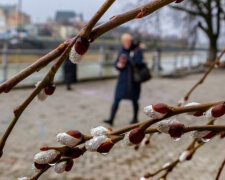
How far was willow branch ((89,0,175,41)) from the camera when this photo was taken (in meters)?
0.44

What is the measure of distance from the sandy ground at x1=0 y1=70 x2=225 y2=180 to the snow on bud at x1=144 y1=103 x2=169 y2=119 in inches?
41.7

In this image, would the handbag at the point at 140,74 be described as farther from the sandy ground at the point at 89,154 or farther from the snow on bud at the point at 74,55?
the snow on bud at the point at 74,55

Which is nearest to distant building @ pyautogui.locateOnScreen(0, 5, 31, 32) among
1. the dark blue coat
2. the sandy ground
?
the sandy ground

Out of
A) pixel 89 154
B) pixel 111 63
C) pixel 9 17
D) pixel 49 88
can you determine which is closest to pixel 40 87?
pixel 49 88

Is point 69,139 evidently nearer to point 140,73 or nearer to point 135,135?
point 135,135

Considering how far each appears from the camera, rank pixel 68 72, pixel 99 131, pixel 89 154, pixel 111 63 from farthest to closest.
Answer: pixel 111 63 → pixel 68 72 → pixel 89 154 → pixel 99 131

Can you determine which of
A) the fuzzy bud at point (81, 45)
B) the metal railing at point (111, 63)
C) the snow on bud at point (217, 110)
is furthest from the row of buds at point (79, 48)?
the metal railing at point (111, 63)

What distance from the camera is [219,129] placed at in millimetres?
539

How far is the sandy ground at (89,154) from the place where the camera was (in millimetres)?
3328

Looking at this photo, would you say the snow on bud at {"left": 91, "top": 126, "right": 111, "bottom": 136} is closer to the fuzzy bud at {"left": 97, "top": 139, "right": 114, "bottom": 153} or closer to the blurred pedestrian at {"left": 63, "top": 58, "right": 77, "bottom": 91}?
the fuzzy bud at {"left": 97, "top": 139, "right": 114, "bottom": 153}

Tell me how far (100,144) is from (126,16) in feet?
0.63

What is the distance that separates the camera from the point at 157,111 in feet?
1.63

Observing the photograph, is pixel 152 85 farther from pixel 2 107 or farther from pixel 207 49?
pixel 207 49

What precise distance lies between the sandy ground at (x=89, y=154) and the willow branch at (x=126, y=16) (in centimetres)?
114
